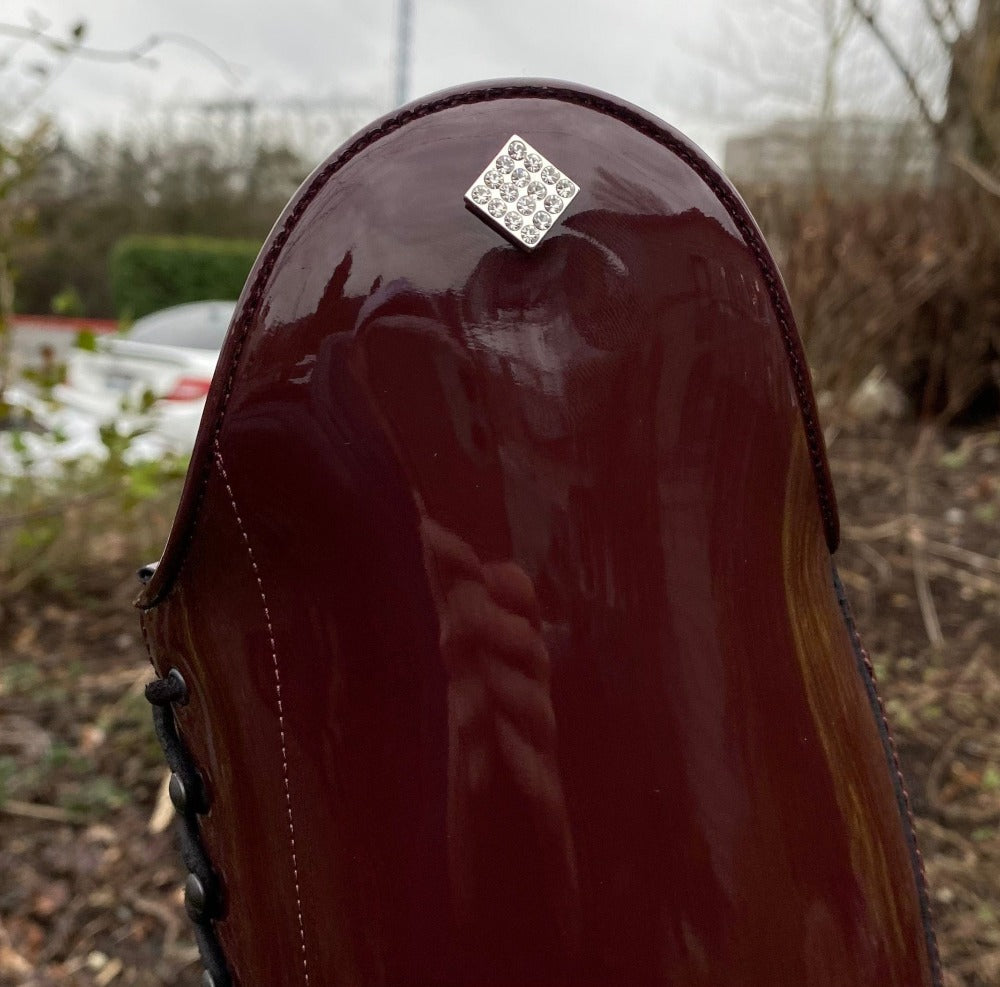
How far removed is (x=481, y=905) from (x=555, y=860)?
0.06 meters

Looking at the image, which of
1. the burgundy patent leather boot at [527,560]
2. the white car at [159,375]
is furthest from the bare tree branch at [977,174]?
the white car at [159,375]

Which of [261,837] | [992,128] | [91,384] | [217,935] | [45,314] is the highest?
[992,128]

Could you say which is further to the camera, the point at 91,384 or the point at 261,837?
the point at 91,384

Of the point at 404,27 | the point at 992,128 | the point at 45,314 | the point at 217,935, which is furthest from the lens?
the point at 45,314

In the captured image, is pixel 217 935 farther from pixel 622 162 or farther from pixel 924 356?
pixel 924 356

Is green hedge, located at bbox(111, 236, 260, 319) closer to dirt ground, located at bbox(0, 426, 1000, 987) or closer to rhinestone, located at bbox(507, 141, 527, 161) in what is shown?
dirt ground, located at bbox(0, 426, 1000, 987)

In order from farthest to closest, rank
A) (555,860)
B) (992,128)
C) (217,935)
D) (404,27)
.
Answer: (404,27)
(992,128)
(217,935)
(555,860)

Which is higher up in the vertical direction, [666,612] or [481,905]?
[666,612]

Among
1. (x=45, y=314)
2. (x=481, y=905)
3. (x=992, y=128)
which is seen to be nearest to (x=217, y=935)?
(x=481, y=905)

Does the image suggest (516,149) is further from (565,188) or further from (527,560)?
(527,560)

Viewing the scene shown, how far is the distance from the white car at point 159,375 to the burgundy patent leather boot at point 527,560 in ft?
14.1

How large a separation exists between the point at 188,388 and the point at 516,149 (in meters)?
4.84

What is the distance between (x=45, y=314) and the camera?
57.8 feet

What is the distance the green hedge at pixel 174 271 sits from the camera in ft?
46.5
